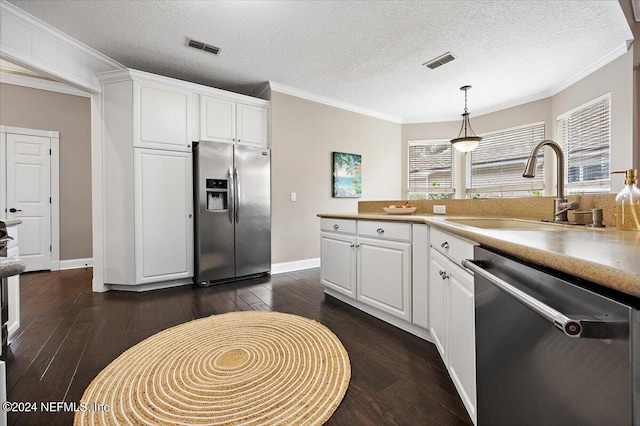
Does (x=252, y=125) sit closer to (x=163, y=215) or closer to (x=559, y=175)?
(x=163, y=215)

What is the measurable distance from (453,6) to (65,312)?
4.41 metres

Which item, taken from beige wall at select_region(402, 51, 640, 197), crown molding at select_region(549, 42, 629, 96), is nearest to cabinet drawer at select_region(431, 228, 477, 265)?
beige wall at select_region(402, 51, 640, 197)

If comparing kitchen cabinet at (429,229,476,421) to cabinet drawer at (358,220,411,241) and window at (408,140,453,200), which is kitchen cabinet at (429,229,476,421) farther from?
window at (408,140,453,200)

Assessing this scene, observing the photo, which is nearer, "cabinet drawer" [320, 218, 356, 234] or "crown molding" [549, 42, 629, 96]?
"cabinet drawer" [320, 218, 356, 234]

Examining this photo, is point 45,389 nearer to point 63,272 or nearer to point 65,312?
point 65,312

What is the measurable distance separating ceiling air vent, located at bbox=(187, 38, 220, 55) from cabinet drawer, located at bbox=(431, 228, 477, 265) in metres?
3.02

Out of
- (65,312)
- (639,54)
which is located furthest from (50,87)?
(639,54)

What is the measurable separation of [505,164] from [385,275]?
414 centimetres

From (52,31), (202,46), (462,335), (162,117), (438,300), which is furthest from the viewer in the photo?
(162,117)

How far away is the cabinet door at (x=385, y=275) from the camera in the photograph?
199cm

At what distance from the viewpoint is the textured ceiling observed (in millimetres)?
2428

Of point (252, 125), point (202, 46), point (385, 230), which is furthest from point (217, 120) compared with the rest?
point (385, 230)

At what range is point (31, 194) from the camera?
394 centimetres

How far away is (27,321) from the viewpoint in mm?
2244
